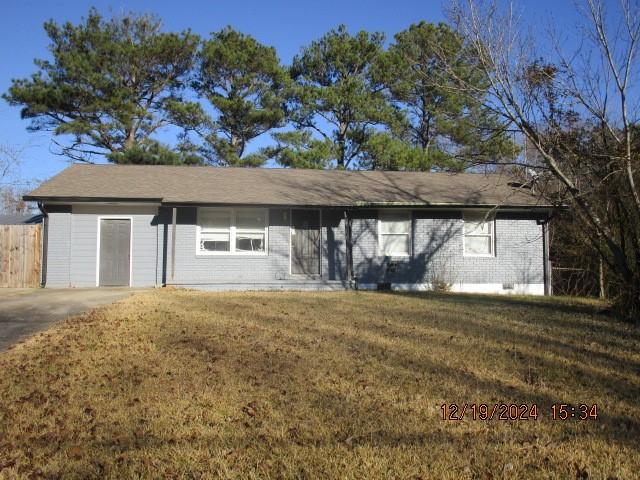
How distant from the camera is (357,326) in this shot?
856 centimetres

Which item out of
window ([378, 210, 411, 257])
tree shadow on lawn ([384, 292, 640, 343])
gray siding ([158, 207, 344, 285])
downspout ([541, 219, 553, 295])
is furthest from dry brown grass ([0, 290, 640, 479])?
downspout ([541, 219, 553, 295])

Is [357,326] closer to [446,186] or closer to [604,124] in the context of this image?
[604,124]

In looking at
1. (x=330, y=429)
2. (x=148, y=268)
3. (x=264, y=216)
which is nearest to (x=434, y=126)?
(x=264, y=216)

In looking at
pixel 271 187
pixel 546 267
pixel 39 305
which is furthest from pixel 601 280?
pixel 39 305

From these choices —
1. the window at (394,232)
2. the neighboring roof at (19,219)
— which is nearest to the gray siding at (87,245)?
the neighboring roof at (19,219)

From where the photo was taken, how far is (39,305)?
1093 centimetres

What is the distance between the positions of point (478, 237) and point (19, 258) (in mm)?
13656

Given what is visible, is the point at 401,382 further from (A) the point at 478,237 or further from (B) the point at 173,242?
(A) the point at 478,237

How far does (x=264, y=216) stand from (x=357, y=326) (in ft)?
26.5

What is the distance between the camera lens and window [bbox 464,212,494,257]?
54.5ft

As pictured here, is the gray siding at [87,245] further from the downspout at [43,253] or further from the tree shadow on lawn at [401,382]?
the tree shadow on lawn at [401,382]

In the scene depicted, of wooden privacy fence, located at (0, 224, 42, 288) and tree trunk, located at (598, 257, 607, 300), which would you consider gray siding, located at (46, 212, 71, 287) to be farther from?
tree trunk, located at (598, 257, 607, 300)

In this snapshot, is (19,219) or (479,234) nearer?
(479,234)

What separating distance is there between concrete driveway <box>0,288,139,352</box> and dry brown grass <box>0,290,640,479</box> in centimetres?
70
